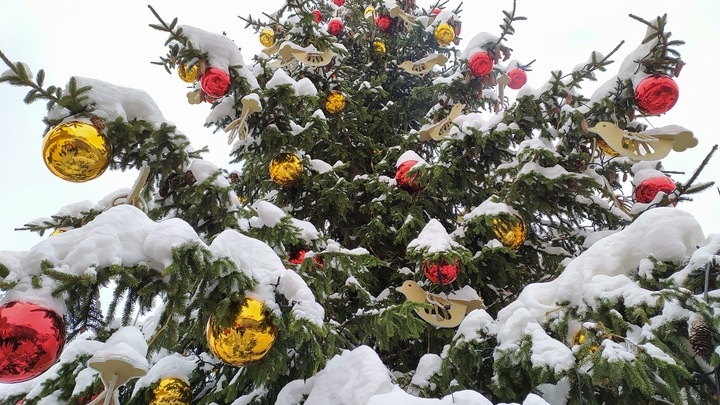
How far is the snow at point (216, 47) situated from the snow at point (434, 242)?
208 centimetres

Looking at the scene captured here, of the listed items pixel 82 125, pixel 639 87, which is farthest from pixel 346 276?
pixel 639 87

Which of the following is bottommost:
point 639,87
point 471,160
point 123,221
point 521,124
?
point 123,221

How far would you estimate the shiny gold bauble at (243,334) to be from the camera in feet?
5.94

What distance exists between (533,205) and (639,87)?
1.16 m

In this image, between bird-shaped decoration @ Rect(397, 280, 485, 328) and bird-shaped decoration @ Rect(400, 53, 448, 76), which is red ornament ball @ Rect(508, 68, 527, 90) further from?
→ bird-shaped decoration @ Rect(397, 280, 485, 328)

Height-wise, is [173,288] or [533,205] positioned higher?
[533,205]

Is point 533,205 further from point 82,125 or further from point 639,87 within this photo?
point 82,125

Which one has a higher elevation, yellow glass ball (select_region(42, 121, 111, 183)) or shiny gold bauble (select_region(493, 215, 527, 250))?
shiny gold bauble (select_region(493, 215, 527, 250))

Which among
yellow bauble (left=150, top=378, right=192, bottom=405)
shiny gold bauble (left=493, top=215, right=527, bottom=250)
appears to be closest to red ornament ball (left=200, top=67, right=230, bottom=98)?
yellow bauble (left=150, top=378, right=192, bottom=405)

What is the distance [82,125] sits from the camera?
2.03 metres

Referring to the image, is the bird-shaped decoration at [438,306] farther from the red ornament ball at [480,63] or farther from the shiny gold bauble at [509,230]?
the red ornament ball at [480,63]

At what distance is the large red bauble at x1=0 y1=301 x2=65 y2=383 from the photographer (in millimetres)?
1360

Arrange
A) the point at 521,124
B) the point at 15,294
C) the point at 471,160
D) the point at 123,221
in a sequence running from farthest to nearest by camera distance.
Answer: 1. the point at 471,160
2. the point at 521,124
3. the point at 123,221
4. the point at 15,294

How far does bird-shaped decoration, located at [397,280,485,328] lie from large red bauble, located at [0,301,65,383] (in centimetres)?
220
